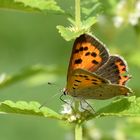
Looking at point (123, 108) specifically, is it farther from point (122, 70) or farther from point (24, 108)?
point (24, 108)

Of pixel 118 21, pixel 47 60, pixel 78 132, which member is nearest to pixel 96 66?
pixel 78 132

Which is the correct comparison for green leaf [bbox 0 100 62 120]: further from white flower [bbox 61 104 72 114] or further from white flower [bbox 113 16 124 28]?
white flower [bbox 113 16 124 28]

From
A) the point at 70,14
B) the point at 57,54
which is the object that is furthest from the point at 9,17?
the point at 70,14

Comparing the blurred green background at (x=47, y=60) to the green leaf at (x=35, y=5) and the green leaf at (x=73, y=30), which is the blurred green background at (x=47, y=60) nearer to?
the green leaf at (x=35, y=5)

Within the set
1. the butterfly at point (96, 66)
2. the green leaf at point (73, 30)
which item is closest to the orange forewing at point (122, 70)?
the butterfly at point (96, 66)

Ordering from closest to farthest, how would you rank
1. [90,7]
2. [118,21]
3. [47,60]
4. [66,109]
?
[66,109] → [90,7] → [118,21] → [47,60]
